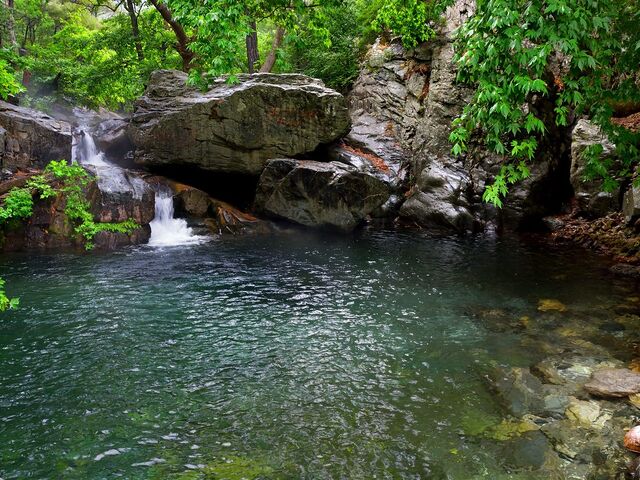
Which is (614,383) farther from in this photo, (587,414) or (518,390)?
(518,390)

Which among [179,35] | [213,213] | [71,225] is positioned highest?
[179,35]

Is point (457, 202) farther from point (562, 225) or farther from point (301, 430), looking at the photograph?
point (301, 430)

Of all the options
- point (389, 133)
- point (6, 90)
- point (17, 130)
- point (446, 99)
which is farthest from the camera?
point (389, 133)

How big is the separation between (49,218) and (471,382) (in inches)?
568

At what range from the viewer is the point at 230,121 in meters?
18.8

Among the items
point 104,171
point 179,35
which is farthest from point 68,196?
point 179,35

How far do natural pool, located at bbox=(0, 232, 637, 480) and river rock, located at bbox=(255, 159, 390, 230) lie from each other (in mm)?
4652

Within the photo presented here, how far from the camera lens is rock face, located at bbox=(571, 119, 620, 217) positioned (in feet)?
55.2

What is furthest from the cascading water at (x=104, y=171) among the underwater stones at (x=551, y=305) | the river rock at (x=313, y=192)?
the underwater stones at (x=551, y=305)

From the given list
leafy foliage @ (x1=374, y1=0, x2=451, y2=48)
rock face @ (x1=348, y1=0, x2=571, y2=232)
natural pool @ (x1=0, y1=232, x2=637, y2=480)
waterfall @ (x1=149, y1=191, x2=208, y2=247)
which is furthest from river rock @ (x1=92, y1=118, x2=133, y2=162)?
leafy foliage @ (x1=374, y1=0, x2=451, y2=48)

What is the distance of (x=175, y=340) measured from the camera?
28.4 feet

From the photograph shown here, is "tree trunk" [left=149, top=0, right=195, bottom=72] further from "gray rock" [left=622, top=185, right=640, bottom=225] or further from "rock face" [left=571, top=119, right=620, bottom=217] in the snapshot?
"gray rock" [left=622, top=185, right=640, bottom=225]

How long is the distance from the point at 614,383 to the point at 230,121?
16.0 metres

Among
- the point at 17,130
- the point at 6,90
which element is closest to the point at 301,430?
the point at 6,90
